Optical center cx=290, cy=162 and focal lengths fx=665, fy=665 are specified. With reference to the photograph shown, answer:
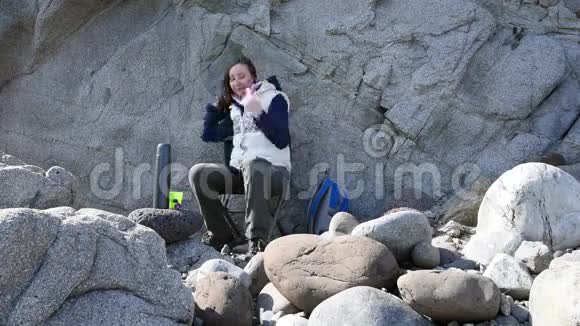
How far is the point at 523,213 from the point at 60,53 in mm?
5001

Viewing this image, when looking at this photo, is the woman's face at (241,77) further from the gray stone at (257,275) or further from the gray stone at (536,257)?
the gray stone at (536,257)

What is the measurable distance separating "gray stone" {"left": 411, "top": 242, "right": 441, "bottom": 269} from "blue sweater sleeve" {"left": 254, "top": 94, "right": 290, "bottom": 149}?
5.73ft

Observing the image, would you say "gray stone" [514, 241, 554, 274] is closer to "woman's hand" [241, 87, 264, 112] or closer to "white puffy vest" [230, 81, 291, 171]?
"white puffy vest" [230, 81, 291, 171]

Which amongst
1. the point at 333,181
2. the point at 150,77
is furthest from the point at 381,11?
the point at 150,77

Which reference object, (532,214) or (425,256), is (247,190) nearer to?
(425,256)

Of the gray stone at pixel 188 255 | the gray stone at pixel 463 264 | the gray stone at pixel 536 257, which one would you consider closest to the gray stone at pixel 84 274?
the gray stone at pixel 188 255

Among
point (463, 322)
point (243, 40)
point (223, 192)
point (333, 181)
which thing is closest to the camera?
point (463, 322)

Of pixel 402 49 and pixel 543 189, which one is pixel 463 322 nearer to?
pixel 543 189

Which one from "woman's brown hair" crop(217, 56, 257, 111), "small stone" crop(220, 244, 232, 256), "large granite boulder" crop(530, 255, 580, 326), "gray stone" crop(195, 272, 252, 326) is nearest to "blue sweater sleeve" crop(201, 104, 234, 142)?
"woman's brown hair" crop(217, 56, 257, 111)

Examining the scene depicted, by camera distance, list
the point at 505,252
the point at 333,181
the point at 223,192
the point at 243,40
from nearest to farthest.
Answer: the point at 505,252 < the point at 223,192 < the point at 333,181 < the point at 243,40

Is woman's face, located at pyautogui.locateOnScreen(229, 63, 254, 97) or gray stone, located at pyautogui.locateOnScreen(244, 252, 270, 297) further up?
woman's face, located at pyautogui.locateOnScreen(229, 63, 254, 97)

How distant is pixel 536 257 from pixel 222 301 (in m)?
1.73

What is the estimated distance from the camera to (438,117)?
6.15m

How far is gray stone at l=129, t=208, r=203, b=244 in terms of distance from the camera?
4441 millimetres
